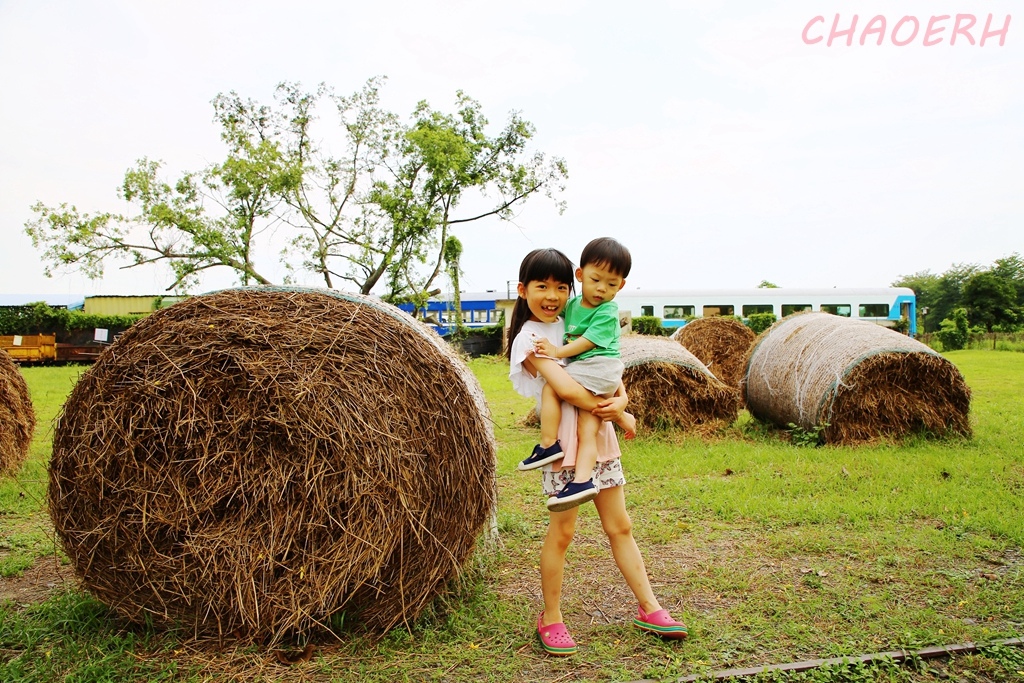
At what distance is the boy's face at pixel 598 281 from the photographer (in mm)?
3355

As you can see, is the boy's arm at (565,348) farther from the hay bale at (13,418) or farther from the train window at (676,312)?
the train window at (676,312)

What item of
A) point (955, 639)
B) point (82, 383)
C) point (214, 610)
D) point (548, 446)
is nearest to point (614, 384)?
point (548, 446)

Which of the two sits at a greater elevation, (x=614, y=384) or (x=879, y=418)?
(x=614, y=384)

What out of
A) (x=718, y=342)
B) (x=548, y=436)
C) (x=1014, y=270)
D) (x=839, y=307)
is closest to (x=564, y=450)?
(x=548, y=436)

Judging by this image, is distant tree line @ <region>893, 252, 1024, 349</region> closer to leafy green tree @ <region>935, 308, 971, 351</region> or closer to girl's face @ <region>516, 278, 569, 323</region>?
leafy green tree @ <region>935, 308, 971, 351</region>

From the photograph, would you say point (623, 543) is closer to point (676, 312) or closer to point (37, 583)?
point (37, 583)

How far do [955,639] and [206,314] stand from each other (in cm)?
407

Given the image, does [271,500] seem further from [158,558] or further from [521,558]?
[521,558]

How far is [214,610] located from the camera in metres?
3.49

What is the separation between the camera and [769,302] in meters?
33.4

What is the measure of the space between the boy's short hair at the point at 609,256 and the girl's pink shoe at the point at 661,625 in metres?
1.68

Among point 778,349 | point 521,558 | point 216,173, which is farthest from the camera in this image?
point 216,173

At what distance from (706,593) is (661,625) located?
29.7 inches

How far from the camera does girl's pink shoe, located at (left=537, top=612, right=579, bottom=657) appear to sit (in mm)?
3375
